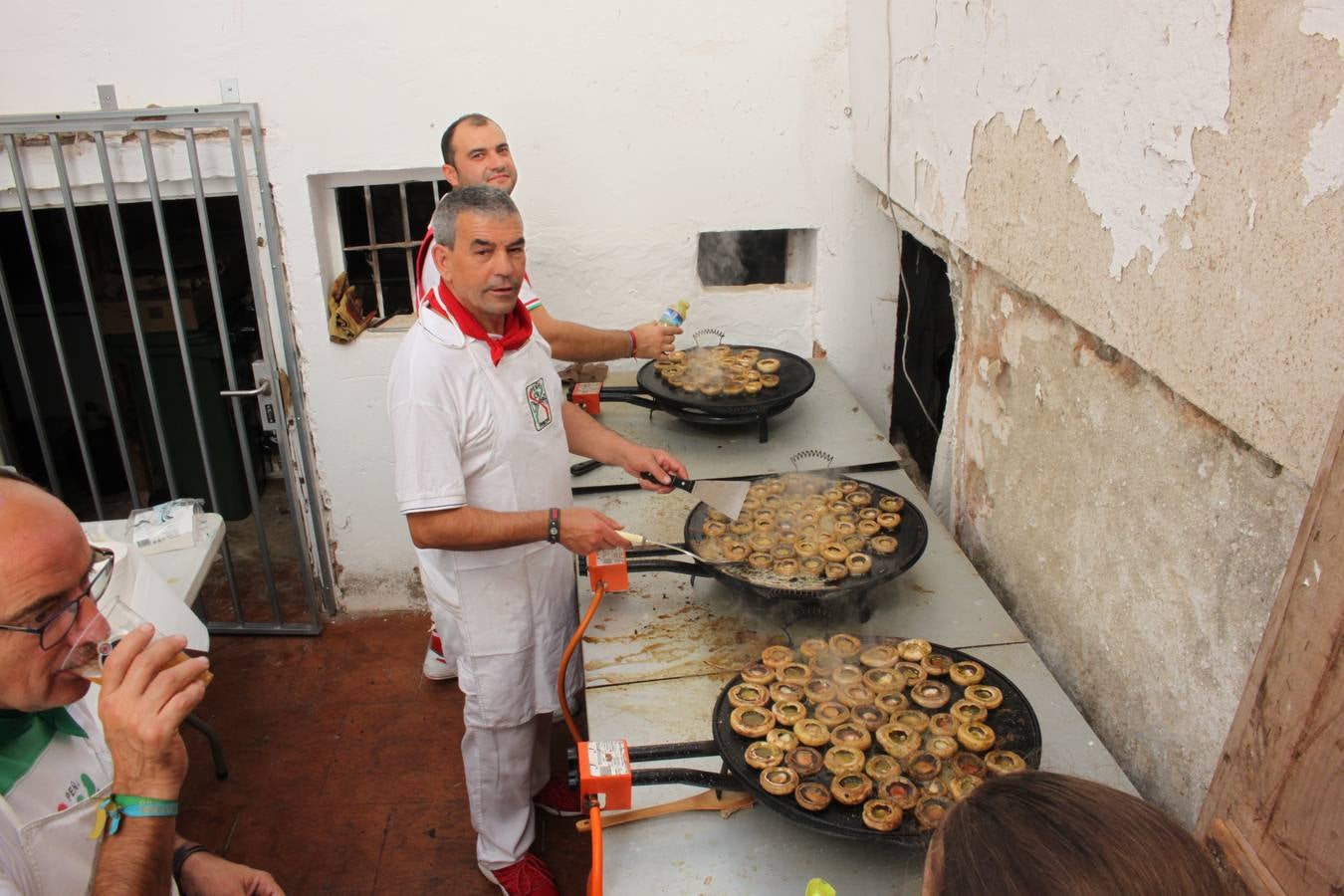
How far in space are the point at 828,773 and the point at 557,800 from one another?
1924 millimetres

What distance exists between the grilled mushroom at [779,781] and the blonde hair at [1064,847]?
812mm

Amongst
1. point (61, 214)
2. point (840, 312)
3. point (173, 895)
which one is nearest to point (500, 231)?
point (173, 895)

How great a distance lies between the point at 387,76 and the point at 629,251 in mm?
1345

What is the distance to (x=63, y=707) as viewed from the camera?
1948 mm

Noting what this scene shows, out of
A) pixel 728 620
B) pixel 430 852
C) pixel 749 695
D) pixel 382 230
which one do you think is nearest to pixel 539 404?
pixel 728 620

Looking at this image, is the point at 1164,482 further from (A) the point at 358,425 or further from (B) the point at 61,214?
(B) the point at 61,214

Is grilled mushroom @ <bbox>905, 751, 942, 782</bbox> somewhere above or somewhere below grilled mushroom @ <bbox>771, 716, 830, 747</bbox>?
below

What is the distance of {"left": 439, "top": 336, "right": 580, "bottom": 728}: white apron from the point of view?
2934 mm

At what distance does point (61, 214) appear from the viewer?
594 centimetres

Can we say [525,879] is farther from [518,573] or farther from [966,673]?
[966,673]

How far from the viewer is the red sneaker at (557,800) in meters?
3.75

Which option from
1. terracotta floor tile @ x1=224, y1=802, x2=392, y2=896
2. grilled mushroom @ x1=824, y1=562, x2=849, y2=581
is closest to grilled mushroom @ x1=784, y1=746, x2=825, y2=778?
grilled mushroom @ x1=824, y1=562, x2=849, y2=581

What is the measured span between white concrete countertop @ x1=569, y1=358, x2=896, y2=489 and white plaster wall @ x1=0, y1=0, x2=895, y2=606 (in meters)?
0.64

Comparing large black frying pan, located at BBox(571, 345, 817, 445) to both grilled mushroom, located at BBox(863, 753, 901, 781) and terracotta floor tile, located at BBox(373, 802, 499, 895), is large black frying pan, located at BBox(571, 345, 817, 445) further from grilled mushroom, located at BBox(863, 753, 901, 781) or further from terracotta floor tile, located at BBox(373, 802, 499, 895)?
grilled mushroom, located at BBox(863, 753, 901, 781)
